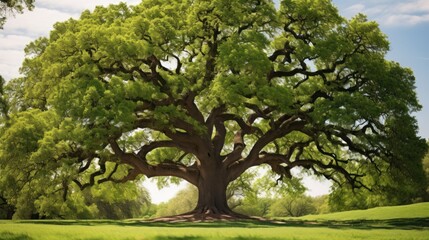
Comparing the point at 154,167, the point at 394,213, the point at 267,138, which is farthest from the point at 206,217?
the point at 394,213

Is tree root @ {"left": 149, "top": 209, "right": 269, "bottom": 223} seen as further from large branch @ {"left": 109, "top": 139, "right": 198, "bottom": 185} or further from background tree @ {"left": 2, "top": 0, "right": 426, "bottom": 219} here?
large branch @ {"left": 109, "top": 139, "right": 198, "bottom": 185}

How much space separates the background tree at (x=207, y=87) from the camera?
31.5 m

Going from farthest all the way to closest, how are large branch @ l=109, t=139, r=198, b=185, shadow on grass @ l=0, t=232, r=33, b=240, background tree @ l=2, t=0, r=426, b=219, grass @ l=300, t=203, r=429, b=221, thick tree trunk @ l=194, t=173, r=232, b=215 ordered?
thick tree trunk @ l=194, t=173, r=232, b=215
grass @ l=300, t=203, r=429, b=221
large branch @ l=109, t=139, r=198, b=185
background tree @ l=2, t=0, r=426, b=219
shadow on grass @ l=0, t=232, r=33, b=240

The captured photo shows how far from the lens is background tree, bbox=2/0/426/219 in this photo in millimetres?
31484

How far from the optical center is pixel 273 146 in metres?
46.2

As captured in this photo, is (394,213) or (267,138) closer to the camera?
(267,138)

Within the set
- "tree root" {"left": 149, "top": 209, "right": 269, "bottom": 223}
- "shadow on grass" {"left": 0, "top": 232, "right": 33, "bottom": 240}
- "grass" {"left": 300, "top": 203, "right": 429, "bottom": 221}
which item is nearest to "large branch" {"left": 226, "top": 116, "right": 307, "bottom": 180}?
"tree root" {"left": 149, "top": 209, "right": 269, "bottom": 223}

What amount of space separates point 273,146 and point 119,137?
52.1 ft

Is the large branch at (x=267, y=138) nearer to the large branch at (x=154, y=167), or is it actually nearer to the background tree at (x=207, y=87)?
the background tree at (x=207, y=87)

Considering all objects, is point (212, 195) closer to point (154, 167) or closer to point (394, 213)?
point (154, 167)

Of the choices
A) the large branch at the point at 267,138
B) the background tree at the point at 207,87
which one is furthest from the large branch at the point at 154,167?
the large branch at the point at 267,138

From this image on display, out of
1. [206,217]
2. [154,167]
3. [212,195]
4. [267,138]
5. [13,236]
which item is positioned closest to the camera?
[13,236]

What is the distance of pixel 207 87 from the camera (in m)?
35.6

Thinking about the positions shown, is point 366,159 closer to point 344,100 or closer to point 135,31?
point 344,100
